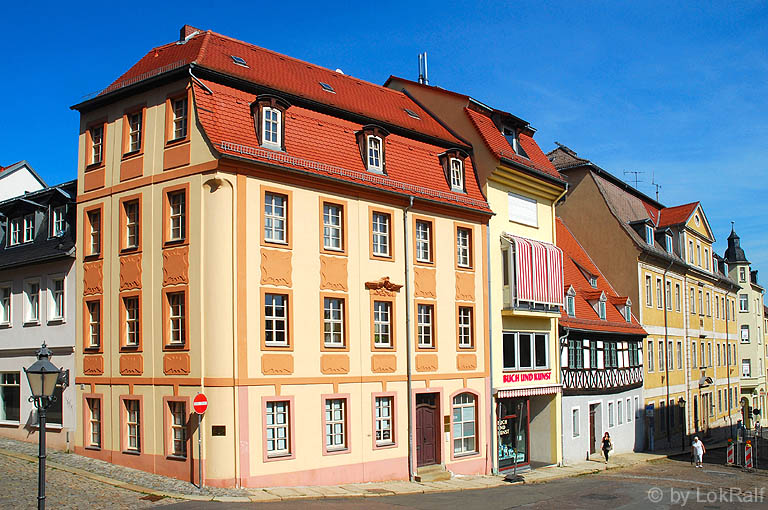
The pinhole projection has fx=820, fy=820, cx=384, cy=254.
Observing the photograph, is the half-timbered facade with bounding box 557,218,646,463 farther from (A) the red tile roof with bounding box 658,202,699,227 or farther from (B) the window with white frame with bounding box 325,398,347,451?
(B) the window with white frame with bounding box 325,398,347,451

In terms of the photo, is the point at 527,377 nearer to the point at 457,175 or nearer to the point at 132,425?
the point at 457,175

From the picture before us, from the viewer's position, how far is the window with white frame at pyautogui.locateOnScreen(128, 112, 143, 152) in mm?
25047

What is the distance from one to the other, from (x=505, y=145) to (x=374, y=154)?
7803 mm

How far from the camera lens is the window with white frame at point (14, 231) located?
30.5m

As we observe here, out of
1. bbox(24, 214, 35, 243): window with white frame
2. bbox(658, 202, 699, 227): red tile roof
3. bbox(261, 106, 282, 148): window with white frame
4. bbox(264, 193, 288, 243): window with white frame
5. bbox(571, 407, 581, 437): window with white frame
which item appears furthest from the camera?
bbox(658, 202, 699, 227): red tile roof

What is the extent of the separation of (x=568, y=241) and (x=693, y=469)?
14812mm

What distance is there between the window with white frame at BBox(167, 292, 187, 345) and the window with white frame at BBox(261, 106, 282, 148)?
16.8 ft

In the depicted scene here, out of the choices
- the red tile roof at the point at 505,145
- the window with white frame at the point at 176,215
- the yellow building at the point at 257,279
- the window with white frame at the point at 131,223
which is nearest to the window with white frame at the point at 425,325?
the yellow building at the point at 257,279

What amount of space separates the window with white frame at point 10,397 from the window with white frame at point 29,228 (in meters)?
4.84

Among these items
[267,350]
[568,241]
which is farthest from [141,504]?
[568,241]

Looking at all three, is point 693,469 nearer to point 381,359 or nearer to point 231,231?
point 381,359

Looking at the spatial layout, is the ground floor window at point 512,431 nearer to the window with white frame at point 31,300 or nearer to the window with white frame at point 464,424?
the window with white frame at point 464,424

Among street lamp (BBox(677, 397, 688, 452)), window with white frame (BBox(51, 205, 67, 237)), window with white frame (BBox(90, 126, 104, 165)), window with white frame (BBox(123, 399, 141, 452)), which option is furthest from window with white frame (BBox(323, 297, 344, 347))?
street lamp (BBox(677, 397, 688, 452))

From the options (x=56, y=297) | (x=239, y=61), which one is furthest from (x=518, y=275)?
(x=56, y=297)
